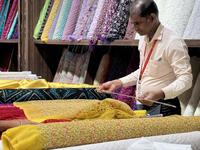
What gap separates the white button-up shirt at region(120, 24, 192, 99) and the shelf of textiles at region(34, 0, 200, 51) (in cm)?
14

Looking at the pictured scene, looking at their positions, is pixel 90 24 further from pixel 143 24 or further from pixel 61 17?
pixel 143 24

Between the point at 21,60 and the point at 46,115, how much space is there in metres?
2.44

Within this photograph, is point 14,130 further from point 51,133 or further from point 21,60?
point 21,60

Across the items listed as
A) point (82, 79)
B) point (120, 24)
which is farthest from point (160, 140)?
point (82, 79)

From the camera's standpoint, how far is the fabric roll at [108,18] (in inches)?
83.8

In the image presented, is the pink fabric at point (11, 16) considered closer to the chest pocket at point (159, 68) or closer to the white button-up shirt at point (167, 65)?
the white button-up shirt at point (167, 65)

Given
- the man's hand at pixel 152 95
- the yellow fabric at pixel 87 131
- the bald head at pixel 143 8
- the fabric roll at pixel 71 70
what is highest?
the bald head at pixel 143 8

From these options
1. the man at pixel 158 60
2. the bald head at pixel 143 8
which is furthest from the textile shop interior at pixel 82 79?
the bald head at pixel 143 8

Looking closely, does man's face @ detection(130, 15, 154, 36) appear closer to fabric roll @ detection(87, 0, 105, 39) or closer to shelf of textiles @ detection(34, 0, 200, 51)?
shelf of textiles @ detection(34, 0, 200, 51)

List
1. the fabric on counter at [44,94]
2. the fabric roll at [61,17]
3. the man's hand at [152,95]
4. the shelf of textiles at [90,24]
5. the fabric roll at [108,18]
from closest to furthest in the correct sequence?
the man's hand at [152,95] → the fabric on counter at [44,94] → the shelf of textiles at [90,24] → the fabric roll at [108,18] → the fabric roll at [61,17]

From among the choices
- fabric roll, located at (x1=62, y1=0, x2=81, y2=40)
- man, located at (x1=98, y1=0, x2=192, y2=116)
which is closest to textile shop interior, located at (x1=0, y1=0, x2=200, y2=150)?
fabric roll, located at (x1=62, y1=0, x2=81, y2=40)

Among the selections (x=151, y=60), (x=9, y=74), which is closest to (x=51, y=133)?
(x=151, y=60)

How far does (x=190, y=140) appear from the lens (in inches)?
29.9

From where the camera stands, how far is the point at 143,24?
1457 millimetres
